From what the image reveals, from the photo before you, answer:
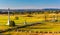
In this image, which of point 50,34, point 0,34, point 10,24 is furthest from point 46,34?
point 10,24

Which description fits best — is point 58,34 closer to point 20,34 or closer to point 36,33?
point 36,33

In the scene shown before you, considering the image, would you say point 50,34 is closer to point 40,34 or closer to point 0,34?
point 40,34

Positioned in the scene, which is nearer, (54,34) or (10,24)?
(54,34)

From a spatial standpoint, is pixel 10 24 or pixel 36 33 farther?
pixel 10 24

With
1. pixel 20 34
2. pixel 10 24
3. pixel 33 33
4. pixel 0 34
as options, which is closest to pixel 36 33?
pixel 33 33

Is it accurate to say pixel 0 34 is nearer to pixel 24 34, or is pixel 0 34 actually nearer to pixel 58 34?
pixel 24 34

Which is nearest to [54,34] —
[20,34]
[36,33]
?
[36,33]

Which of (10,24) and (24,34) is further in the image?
(10,24)
